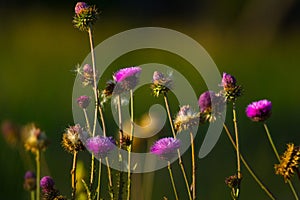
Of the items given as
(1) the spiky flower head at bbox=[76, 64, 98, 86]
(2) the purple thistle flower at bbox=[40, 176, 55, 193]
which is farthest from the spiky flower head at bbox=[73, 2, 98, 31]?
(2) the purple thistle flower at bbox=[40, 176, 55, 193]

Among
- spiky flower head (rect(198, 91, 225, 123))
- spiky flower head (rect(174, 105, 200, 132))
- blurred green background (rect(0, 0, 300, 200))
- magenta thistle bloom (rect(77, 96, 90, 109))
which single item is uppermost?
blurred green background (rect(0, 0, 300, 200))

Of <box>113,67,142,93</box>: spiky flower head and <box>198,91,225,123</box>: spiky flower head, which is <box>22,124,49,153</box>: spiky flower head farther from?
<box>198,91,225,123</box>: spiky flower head

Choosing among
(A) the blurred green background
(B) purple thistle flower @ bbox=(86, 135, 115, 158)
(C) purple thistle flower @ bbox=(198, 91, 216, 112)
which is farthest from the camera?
(A) the blurred green background

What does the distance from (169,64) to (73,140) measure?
723 cm

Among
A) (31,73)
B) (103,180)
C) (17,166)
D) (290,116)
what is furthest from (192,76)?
(17,166)

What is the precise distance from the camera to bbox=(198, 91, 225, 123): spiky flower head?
1906 millimetres

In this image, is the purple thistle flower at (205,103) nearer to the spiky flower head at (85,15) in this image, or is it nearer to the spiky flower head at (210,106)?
the spiky flower head at (210,106)

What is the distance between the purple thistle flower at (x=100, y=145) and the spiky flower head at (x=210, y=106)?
0.21 metres

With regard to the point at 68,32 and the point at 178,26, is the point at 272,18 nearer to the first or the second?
the point at 178,26

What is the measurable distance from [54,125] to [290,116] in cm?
177

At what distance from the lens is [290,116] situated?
6.88 m

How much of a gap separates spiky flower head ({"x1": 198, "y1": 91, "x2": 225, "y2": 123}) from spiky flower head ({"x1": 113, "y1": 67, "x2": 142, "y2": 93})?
14 centimetres

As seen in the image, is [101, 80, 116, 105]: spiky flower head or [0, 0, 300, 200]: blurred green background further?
[0, 0, 300, 200]: blurred green background

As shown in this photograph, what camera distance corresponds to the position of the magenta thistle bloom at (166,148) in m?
1.85
